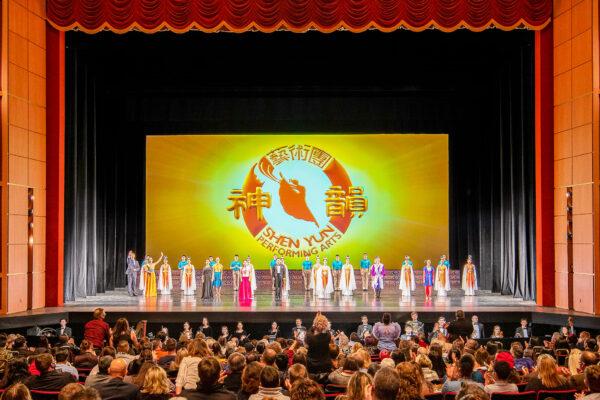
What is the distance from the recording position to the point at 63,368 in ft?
21.9

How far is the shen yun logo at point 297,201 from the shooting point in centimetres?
2192

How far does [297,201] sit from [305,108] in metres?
2.62

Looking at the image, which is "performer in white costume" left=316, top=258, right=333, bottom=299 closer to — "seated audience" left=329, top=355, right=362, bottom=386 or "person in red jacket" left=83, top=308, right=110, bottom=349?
"person in red jacket" left=83, top=308, right=110, bottom=349

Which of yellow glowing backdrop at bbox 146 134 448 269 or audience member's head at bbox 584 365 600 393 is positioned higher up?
yellow glowing backdrop at bbox 146 134 448 269

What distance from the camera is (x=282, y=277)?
18297 millimetres

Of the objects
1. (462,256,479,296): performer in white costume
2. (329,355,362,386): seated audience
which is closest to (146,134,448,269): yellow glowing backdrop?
(462,256,479,296): performer in white costume

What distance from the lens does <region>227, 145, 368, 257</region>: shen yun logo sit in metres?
21.9

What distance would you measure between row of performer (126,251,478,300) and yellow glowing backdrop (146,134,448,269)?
1.86 meters

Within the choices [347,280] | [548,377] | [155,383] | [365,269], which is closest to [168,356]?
[155,383]

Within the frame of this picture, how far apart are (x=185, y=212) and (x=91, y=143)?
12.7 feet

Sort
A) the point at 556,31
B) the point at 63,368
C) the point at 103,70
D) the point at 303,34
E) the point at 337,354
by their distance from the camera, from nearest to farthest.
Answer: the point at 63,368, the point at 337,354, the point at 556,31, the point at 303,34, the point at 103,70

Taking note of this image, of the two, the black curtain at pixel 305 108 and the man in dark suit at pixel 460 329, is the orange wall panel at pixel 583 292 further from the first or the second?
the man in dark suit at pixel 460 329

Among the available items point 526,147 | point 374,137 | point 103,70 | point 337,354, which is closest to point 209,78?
point 103,70

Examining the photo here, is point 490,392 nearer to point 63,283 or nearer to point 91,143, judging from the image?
point 63,283
